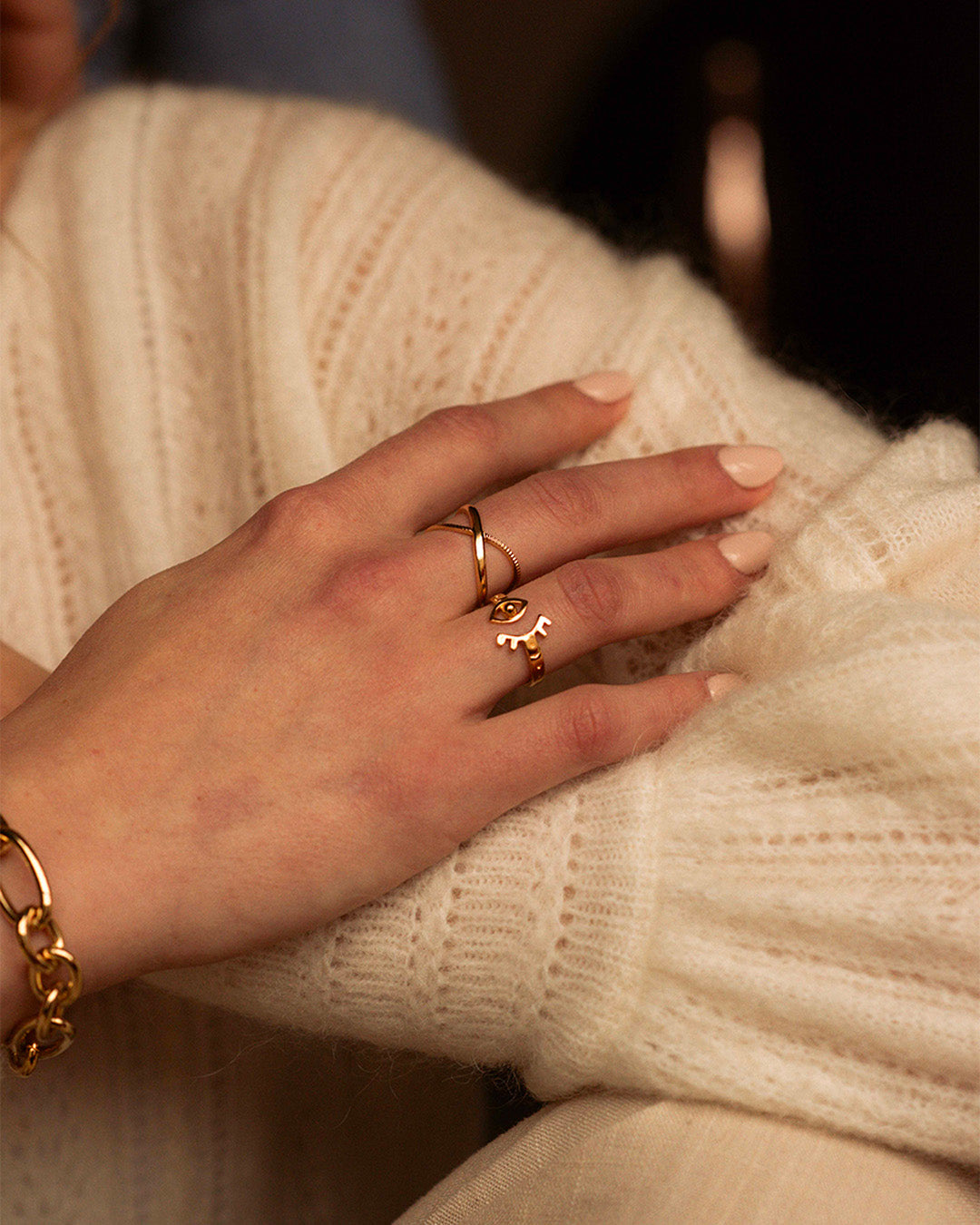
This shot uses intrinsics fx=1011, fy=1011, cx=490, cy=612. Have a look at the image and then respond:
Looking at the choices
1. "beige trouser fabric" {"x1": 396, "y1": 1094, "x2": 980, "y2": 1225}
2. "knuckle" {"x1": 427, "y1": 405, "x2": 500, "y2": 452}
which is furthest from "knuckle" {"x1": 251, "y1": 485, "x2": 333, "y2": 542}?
"beige trouser fabric" {"x1": 396, "y1": 1094, "x2": 980, "y2": 1225}

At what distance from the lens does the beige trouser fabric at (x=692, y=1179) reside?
0.62 meters

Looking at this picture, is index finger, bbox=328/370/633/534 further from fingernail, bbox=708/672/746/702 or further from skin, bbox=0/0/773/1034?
fingernail, bbox=708/672/746/702

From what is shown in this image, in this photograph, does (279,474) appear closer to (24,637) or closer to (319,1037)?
(24,637)

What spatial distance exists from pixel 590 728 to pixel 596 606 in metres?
0.10

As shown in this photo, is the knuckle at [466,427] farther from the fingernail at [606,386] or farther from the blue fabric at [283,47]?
the blue fabric at [283,47]

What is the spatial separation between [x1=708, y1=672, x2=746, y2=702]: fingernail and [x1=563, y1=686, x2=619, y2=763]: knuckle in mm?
90

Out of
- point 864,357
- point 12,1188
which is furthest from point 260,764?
point 864,357

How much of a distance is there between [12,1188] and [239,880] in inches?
18.1

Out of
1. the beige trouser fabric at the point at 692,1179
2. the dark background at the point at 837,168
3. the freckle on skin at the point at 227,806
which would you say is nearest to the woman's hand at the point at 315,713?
the freckle on skin at the point at 227,806

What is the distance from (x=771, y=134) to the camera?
179cm

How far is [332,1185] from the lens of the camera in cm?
102

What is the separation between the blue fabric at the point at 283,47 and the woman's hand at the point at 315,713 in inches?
42.1

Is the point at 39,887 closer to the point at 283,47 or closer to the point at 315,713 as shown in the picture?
the point at 315,713

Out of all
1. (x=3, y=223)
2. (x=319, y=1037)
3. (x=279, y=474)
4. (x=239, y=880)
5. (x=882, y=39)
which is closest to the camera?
(x=239, y=880)
